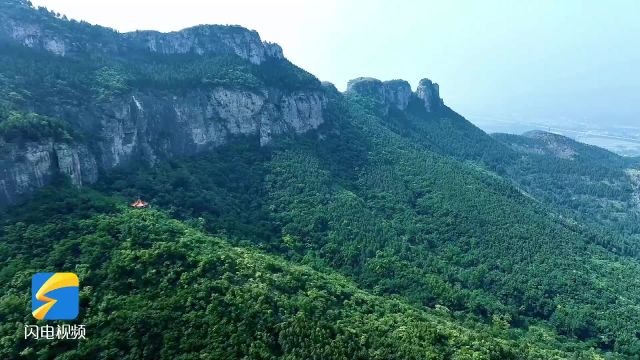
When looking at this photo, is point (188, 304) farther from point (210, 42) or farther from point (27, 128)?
point (210, 42)

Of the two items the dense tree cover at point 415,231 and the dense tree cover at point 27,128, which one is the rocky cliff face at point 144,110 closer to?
the dense tree cover at point 27,128

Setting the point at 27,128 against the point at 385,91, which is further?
the point at 385,91

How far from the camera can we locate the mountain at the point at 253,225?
1794 inches

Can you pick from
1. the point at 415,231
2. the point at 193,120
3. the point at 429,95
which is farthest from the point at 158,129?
the point at 429,95

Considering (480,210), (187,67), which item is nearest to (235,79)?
(187,67)

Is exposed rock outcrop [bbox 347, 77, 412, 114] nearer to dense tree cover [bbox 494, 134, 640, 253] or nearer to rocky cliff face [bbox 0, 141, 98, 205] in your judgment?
dense tree cover [bbox 494, 134, 640, 253]

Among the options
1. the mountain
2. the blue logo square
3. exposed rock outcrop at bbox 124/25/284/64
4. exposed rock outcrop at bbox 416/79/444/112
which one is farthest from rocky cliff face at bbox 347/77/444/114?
the blue logo square

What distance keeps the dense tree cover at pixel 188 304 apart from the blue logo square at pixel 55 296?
1.13 metres

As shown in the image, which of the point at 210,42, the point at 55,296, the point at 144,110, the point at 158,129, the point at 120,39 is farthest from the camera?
the point at 210,42

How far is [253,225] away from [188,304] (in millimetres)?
34477

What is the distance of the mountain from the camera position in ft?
149

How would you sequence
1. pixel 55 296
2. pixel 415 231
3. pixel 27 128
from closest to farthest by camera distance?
pixel 55 296, pixel 27 128, pixel 415 231

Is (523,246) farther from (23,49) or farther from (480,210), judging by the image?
(23,49)

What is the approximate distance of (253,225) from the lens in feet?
260
